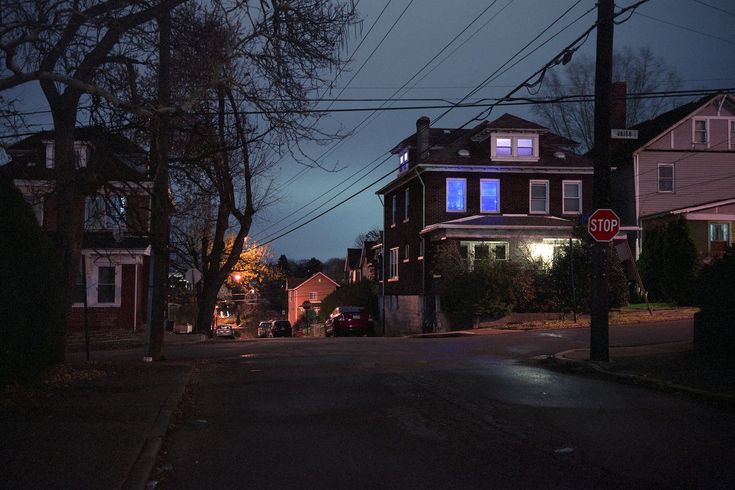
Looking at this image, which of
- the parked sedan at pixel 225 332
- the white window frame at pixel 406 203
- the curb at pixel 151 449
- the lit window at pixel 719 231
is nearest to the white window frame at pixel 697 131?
the lit window at pixel 719 231

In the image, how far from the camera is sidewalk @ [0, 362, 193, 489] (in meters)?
6.38

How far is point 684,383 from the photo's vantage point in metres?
11.6

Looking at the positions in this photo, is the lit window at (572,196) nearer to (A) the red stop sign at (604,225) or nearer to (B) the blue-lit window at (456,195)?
(B) the blue-lit window at (456,195)

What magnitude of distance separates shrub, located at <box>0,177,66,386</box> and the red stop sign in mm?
9872

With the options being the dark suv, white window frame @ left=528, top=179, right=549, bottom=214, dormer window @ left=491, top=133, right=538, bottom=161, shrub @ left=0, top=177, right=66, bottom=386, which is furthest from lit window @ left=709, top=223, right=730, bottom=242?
shrub @ left=0, top=177, right=66, bottom=386

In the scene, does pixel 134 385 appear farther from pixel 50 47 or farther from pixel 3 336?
pixel 50 47

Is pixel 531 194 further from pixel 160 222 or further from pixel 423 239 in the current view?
pixel 160 222

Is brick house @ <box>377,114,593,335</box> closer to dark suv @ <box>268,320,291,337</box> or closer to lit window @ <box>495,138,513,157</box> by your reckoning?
lit window @ <box>495,138,513,157</box>

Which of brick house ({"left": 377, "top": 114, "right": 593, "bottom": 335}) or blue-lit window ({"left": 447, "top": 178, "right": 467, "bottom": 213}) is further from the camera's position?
blue-lit window ({"left": 447, "top": 178, "right": 467, "bottom": 213})

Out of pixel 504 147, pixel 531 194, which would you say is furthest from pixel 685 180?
pixel 504 147

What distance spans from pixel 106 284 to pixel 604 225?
27343 mm

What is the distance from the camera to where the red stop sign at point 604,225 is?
48.9 feet

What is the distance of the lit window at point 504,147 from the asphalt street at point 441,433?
25.6m

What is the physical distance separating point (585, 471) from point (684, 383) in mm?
5539
